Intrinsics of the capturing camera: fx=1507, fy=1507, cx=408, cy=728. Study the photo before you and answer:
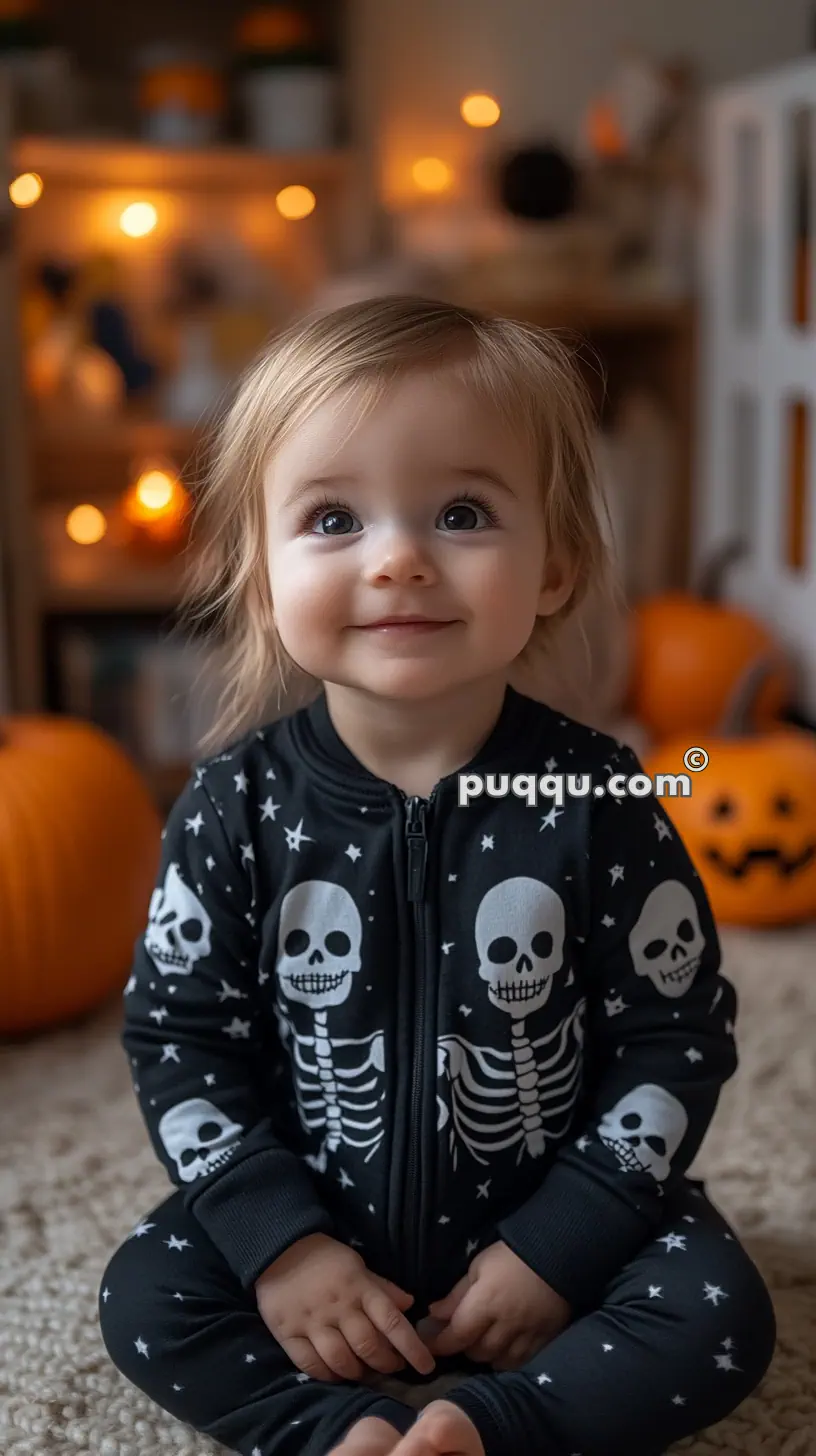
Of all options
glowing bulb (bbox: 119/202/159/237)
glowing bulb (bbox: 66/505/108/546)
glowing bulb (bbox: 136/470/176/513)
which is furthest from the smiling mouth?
glowing bulb (bbox: 119/202/159/237)

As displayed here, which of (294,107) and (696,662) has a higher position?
(294,107)

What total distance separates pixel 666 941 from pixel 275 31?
168 centimetres

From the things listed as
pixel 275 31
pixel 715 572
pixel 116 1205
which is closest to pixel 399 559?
pixel 116 1205

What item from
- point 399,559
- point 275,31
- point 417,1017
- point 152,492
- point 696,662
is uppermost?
point 275,31

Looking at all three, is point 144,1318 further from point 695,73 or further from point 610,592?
point 695,73

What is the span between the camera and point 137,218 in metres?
2.10

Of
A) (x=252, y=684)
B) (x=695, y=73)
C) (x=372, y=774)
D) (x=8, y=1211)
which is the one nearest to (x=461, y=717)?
(x=372, y=774)

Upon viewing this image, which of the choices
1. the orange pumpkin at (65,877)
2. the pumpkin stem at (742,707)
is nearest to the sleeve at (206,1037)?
the orange pumpkin at (65,877)

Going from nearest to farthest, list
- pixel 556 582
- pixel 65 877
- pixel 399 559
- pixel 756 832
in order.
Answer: pixel 399 559 < pixel 556 582 < pixel 65 877 < pixel 756 832

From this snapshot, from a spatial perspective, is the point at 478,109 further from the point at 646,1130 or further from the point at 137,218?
the point at 646,1130

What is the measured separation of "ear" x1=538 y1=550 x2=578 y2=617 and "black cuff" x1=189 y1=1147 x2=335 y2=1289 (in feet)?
1.01

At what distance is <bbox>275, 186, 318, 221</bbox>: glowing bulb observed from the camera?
2096 millimetres

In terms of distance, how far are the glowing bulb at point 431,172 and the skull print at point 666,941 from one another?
1.66 metres

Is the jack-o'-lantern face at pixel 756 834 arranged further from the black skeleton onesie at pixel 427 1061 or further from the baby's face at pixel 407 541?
the baby's face at pixel 407 541
